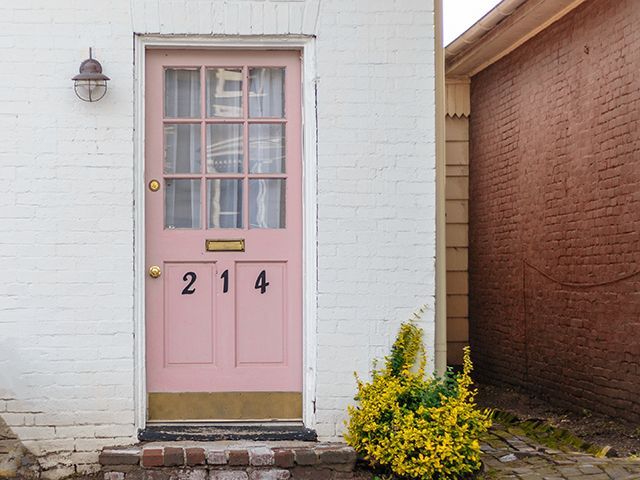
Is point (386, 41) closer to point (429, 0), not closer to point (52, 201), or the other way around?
point (429, 0)

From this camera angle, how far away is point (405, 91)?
6168 millimetres

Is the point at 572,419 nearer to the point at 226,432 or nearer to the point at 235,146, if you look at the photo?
the point at 226,432

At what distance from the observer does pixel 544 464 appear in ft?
22.1

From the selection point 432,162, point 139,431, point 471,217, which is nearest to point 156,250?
point 139,431

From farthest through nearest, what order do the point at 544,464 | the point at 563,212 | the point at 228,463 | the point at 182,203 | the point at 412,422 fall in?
the point at 563,212 < the point at 544,464 < the point at 182,203 < the point at 228,463 < the point at 412,422

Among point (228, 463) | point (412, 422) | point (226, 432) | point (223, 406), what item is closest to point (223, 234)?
point (223, 406)

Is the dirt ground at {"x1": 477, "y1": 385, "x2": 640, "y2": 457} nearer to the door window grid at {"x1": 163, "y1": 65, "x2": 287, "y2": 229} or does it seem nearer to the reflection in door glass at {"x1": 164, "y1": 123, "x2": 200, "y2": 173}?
the door window grid at {"x1": 163, "y1": 65, "x2": 287, "y2": 229}

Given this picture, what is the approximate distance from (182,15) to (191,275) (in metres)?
1.57

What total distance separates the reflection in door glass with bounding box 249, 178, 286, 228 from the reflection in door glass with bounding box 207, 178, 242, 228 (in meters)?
0.08

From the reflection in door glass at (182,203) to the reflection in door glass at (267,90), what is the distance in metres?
0.59

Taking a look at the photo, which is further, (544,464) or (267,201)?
(544,464)

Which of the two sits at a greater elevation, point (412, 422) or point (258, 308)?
point (258, 308)

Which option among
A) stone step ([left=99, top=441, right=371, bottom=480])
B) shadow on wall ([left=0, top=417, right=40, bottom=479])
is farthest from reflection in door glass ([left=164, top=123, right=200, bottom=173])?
shadow on wall ([left=0, top=417, right=40, bottom=479])

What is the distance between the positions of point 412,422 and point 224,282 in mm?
1458
